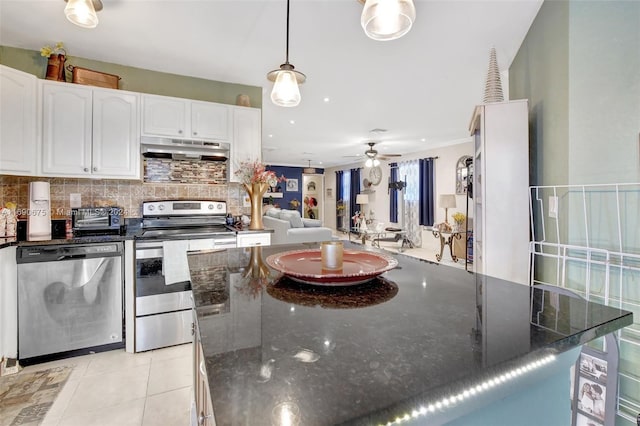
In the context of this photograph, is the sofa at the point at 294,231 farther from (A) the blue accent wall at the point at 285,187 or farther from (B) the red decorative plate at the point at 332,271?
(A) the blue accent wall at the point at 285,187

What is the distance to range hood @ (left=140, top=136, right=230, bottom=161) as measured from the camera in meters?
2.85

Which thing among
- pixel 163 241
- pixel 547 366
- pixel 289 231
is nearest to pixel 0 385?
pixel 163 241

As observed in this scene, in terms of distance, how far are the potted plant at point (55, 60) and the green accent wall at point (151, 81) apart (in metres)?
0.17

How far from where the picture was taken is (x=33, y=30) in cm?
236

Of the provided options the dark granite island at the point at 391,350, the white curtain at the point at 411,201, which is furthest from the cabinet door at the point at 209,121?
the white curtain at the point at 411,201

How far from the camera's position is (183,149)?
2.98 meters

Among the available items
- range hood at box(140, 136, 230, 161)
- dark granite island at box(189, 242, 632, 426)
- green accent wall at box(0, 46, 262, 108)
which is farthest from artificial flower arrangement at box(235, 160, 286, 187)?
dark granite island at box(189, 242, 632, 426)

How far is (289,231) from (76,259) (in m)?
3.19

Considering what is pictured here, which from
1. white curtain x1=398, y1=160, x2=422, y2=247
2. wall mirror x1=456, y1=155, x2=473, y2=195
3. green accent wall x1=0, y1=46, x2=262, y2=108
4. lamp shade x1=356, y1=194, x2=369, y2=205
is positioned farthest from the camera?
lamp shade x1=356, y1=194, x2=369, y2=205

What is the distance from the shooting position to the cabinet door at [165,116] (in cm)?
280

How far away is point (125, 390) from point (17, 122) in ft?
7.17

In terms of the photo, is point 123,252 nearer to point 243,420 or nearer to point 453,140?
point 243,420

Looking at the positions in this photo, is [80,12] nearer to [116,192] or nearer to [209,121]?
[209,121]

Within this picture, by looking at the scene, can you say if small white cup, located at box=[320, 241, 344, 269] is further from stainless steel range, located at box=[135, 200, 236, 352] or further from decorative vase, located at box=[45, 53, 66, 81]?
decorative vase, located at box=[45, 53, 66, 81]
